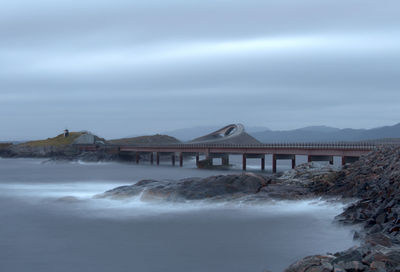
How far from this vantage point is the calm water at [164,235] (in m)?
21.7

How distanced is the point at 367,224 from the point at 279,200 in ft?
33.7

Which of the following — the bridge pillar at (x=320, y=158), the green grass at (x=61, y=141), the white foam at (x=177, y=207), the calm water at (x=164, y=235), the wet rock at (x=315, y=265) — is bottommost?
the calm water at (x=164, y=235)

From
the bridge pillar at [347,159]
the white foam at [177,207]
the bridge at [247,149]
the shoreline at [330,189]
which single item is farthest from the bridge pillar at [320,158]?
the white foam at [177,207]

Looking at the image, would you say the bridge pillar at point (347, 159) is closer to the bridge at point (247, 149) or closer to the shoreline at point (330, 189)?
the bridge at point (247, 149)

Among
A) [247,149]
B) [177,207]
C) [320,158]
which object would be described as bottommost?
[177,207]

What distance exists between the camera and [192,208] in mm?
33688

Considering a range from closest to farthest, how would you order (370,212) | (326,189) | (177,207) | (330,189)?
(370,212) → (177,207) → (330,189) → (326,189)

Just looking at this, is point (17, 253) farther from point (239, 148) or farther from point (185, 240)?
Result: point (239, 148)

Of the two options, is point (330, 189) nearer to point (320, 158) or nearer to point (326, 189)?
point (326, 189)

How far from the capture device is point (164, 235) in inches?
1064

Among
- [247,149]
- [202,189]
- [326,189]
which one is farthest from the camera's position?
[247,149]

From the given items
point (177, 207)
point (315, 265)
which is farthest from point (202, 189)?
point (315, 265)

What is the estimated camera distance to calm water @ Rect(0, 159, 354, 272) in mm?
21684

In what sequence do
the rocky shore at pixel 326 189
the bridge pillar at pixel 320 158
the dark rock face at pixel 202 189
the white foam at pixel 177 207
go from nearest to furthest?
the rocky shore at pixel 326 189
the white foam at pixel 177 207
the dark rock face at pixel 202 189
the bridge pillar at pixel 320 158
